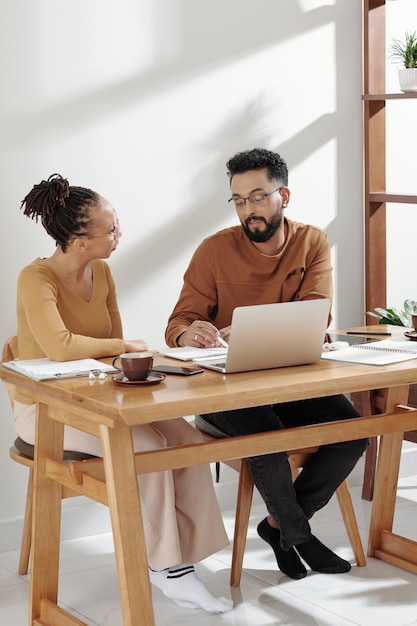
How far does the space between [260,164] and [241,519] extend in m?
1.12

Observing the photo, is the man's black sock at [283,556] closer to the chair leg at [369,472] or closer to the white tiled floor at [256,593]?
the white tiled floor at [256,593]

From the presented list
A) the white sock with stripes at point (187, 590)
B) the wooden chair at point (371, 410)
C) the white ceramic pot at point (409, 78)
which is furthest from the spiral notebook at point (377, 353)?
the white ceramic pot at point (409, 78)

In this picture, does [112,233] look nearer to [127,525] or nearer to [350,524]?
[127,525]

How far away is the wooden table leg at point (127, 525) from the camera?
228cm

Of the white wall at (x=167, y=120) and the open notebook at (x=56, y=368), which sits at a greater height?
the white wall at (x=167, y=120)

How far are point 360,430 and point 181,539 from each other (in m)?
0.57

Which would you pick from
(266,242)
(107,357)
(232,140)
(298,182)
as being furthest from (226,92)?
(107,357)

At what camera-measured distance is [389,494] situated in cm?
326

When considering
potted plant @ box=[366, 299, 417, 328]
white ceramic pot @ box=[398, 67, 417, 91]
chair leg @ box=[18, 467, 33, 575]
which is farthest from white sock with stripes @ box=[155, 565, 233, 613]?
white ceramic pot @ box=[398, 67, 417, 91]

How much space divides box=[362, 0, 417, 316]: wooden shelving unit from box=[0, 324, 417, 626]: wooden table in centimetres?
134

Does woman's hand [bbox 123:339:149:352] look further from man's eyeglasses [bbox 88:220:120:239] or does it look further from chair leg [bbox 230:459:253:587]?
chair leg [bbox 230:459:253:587]

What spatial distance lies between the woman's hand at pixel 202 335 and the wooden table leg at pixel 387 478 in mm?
610

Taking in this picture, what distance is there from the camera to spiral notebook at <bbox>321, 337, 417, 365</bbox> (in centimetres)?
264

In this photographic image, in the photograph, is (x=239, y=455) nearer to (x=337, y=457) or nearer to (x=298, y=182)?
(x=337, y=457)
